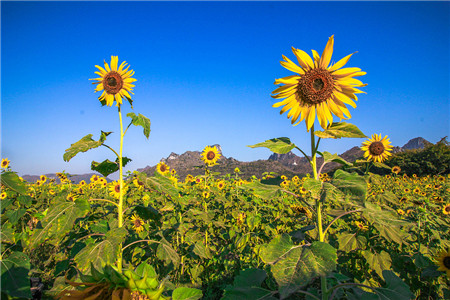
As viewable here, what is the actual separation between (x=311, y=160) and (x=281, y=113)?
0.37m

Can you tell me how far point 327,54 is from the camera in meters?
1.54

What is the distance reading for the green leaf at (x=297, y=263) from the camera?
103 centimetres

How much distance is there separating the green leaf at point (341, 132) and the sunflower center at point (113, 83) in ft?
6.75

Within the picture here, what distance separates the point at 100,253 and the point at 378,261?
276cm

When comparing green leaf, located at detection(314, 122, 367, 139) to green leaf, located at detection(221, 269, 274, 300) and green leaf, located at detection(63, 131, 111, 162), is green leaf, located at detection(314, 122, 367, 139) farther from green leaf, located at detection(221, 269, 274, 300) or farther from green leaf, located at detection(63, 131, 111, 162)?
green leaf, located at detection(63, 131, 111, 162)

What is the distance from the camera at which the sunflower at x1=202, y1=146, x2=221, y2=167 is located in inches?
248

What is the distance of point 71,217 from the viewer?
→ 1855mm

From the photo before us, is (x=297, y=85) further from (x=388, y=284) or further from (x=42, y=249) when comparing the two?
(x=42, y=249)

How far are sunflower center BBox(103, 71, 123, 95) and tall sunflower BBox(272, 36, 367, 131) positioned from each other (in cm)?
174

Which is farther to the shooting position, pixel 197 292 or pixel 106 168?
pixel 106 168

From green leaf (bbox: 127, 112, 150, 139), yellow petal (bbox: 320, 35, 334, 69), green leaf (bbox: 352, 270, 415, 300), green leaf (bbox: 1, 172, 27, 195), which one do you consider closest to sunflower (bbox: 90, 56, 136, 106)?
green leaf (bbox: 127, 112, 150, 139)

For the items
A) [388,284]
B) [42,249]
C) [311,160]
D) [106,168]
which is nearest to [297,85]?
[311,160]

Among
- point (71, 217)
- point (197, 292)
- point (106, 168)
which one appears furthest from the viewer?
point (106, 168)

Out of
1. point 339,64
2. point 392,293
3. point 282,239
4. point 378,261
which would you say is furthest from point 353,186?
point 378,261
